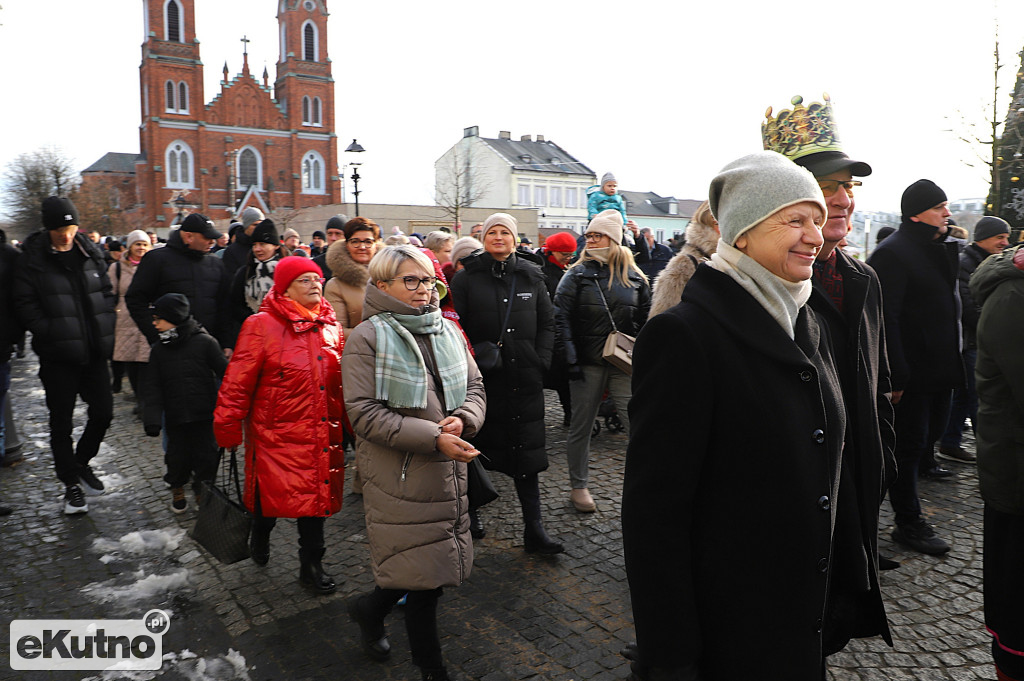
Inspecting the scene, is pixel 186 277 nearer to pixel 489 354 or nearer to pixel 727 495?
pixel 489 354

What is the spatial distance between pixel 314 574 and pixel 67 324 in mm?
3189

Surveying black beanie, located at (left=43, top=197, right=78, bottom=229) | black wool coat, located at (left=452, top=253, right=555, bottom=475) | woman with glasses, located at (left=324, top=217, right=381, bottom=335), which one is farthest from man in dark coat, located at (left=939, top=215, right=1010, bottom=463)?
black beanie, located at (left=43, top=197, right=78, bottom=229)

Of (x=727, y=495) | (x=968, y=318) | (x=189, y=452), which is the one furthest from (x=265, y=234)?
(x=968, y=318)

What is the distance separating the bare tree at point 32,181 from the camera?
41406 millimetres

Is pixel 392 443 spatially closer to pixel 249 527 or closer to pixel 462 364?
pixel 462 364

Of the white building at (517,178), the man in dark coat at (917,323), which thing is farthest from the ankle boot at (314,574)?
the white building at (517,178)

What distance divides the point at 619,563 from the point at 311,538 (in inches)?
78.6

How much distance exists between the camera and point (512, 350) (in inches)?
196

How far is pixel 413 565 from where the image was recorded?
10.7 feet

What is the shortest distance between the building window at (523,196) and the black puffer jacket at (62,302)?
179 ft

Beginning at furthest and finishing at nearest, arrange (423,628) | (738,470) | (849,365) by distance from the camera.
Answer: (423,628) < (849,365) < (738,470)

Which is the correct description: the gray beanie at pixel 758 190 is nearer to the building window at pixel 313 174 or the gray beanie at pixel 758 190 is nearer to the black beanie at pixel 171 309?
the black beanie at pixel 171 309

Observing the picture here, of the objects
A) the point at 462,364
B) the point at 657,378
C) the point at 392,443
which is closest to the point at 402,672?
the point at 392,443

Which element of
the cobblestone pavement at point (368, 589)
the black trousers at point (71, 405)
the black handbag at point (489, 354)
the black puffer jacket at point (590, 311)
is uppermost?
the black puffer jacket at point (590, 311)
